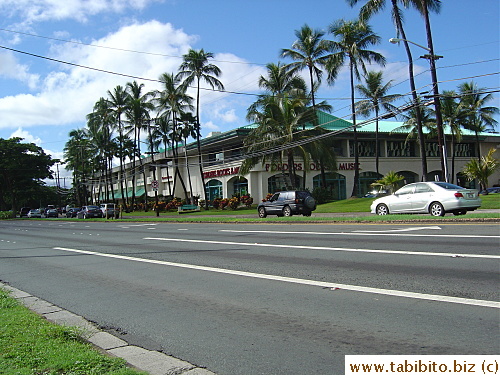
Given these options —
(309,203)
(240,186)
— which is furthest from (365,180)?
(309,203)

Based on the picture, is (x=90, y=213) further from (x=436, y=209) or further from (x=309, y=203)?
(x=436, y=209)

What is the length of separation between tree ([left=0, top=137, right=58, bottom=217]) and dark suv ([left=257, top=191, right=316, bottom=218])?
5301cm

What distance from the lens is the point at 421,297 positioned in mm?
6469

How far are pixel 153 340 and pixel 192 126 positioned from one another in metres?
49.8

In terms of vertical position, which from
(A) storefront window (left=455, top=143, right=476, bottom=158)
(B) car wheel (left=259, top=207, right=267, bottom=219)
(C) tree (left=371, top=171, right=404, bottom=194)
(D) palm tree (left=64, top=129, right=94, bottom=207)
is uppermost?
(D) palm tree (left=64, top=129, right=94, bottom=207)

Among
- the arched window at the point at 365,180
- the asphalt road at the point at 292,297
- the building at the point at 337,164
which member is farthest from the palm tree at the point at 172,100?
the asphalt road at the point at 292,297

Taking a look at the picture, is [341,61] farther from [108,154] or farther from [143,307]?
[108,154]

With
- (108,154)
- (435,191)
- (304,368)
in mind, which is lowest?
(304,368)

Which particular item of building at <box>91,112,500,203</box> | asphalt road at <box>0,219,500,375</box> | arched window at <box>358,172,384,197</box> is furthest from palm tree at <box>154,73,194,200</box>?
asphalt road at <box>0,219,500,375</box>

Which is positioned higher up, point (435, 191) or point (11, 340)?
point (435, 191)

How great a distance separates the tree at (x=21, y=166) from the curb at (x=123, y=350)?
68.0 metres

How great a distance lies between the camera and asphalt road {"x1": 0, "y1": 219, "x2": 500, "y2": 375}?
4.80m

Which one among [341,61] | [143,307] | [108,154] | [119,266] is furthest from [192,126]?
[143,307]

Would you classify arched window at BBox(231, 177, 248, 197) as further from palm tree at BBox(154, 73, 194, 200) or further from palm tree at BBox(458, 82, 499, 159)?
palm tree at BBox(458, 82, 499, 159)
